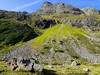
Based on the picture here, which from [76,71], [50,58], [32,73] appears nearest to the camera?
[32,73]

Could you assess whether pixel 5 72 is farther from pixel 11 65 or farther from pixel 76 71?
pixel 76 71

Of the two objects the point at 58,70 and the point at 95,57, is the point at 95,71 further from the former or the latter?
the point at 95,57

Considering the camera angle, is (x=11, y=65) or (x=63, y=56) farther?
(x=63, y=56)

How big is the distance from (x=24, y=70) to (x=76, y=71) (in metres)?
19.0

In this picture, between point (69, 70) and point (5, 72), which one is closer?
point (5, 72)

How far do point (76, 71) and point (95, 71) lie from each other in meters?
6.85

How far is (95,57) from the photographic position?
196m

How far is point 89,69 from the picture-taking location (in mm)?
94625

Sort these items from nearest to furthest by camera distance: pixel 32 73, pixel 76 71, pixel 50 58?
pixel 32 73
pixel 76 71
pixel 50 58

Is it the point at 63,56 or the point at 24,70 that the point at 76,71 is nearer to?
the point at 24,70

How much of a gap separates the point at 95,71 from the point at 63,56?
104 metres

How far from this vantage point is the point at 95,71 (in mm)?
91562

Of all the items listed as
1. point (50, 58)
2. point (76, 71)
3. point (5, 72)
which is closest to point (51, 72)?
point (76, 71)

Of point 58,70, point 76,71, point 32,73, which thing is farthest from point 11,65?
point 76,71
